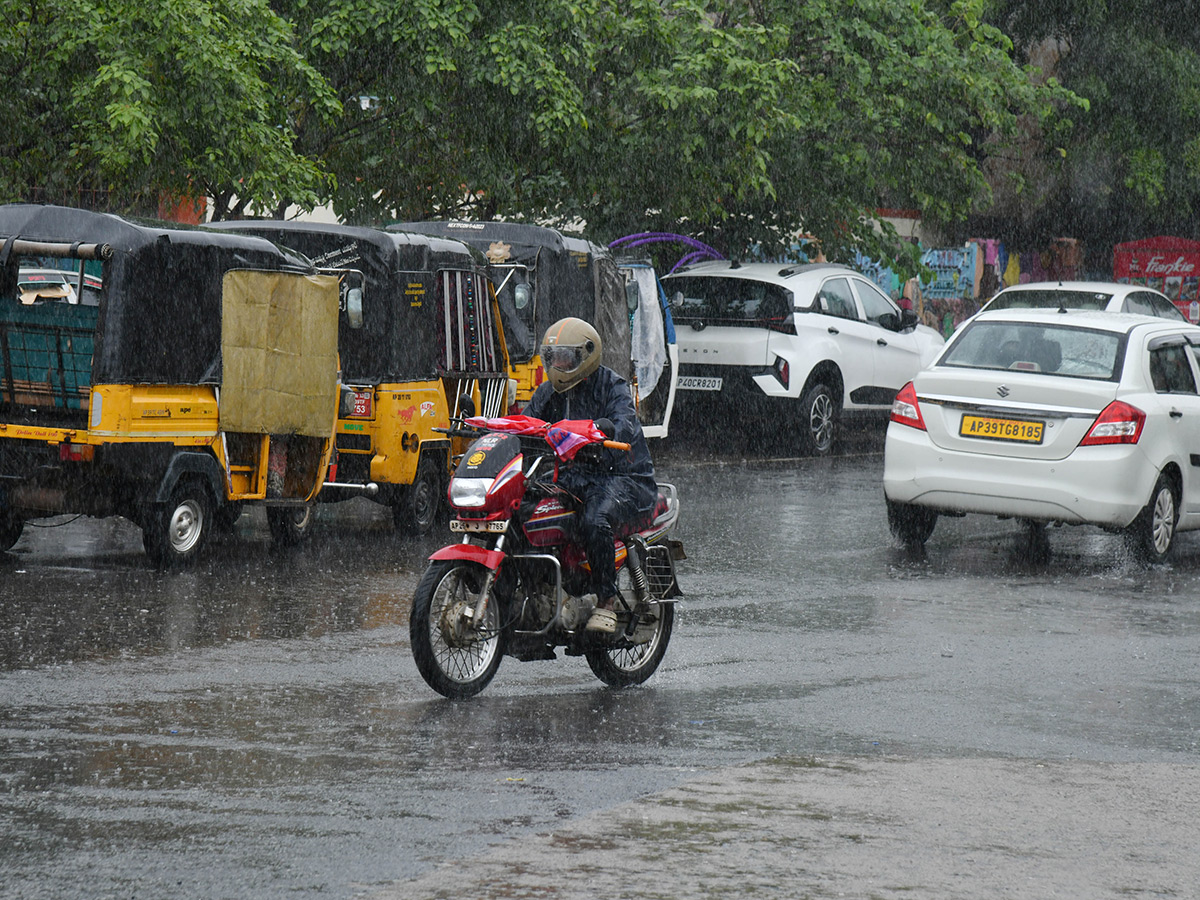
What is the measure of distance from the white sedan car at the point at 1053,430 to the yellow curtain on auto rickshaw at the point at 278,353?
12.6 ft

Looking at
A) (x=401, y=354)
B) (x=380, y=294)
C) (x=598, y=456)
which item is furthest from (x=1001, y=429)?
(x=598, y=456)

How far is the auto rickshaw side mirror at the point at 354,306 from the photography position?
13.2 meters

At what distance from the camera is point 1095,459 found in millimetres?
12062

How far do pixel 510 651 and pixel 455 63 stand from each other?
11.9 meters

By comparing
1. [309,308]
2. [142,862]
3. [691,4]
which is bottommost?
[142,862]

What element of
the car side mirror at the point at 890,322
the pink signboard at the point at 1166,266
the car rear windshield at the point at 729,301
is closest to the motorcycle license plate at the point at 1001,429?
the car rear windshield at the point at 729,301

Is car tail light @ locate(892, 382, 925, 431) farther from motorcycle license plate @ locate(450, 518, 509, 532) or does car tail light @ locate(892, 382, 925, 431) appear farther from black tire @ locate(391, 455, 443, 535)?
motorcycle license plate @ locate(450, 518, 509, 532)

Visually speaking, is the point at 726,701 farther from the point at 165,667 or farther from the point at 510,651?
the point at 165,667

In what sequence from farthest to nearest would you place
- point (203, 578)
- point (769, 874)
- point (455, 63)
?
1. point (455, 63)
2. point (203, 578)
3. point (769, 874)

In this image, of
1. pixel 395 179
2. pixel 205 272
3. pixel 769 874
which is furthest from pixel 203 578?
pixel 395 179

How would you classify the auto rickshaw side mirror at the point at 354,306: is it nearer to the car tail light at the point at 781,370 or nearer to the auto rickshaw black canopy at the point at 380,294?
the auto rickshaw black canopy at the point at 380,294

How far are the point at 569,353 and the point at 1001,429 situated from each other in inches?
208

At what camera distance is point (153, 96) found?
14.8m

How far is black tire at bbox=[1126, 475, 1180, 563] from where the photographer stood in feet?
40.7
